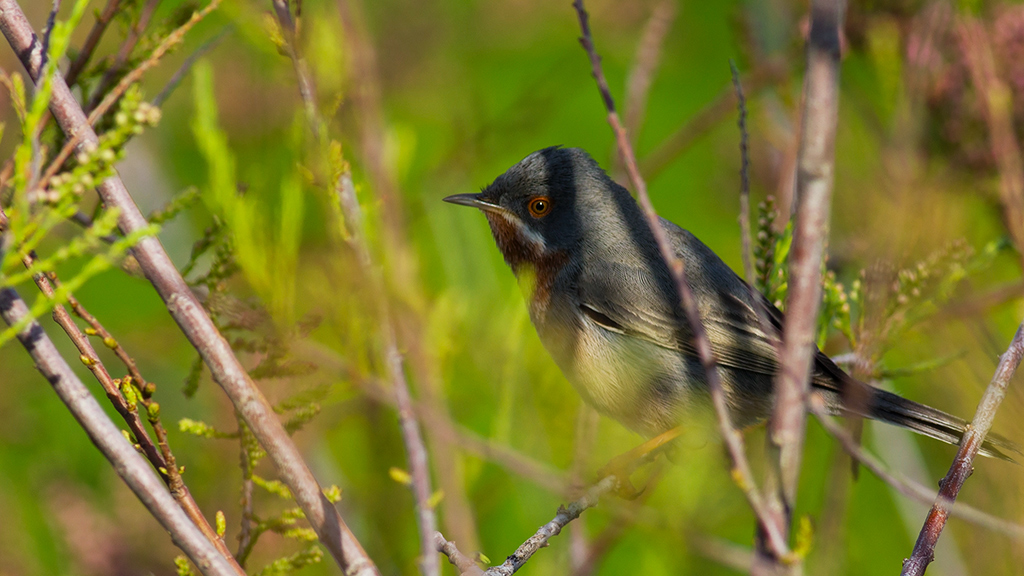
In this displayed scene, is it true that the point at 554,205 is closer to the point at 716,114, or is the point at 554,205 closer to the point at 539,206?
the point at 539,206

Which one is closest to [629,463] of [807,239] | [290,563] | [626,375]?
[626,375]

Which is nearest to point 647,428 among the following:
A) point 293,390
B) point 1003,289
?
point 293,390

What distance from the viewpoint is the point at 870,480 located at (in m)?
5.29

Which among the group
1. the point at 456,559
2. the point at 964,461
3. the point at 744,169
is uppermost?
the point at 744,169

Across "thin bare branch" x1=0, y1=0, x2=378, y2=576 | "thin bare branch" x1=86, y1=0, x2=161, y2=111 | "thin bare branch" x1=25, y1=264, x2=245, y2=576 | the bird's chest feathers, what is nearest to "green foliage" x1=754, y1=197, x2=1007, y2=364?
the bird's chest feathers

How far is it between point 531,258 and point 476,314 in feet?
3.41

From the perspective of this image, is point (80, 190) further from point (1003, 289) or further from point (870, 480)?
point (870, 480)

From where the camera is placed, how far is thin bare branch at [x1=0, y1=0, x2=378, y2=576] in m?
1.54

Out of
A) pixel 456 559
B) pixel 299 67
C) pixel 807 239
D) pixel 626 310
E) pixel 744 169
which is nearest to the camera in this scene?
pixel 807 239

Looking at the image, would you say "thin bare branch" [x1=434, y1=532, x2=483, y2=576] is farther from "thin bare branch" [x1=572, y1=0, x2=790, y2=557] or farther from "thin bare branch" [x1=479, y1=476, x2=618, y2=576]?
"thin bare branch" [x1=572, y1=0, x2=790, y2=557]

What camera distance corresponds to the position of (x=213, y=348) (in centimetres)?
164

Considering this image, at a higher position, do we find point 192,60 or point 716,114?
point 192,60

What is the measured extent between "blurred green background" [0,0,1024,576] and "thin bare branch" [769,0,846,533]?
0.35m

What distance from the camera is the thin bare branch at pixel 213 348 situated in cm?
154
